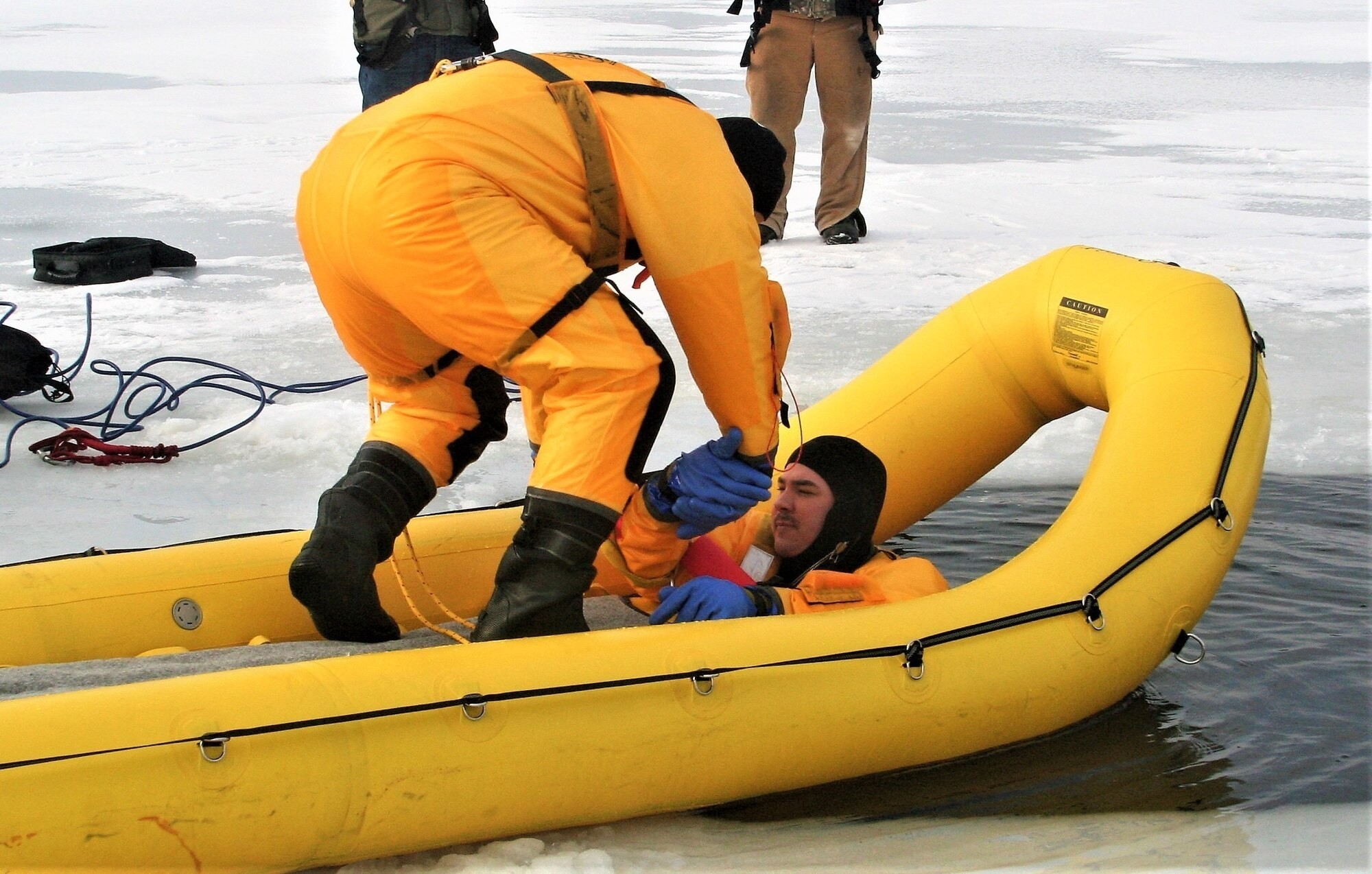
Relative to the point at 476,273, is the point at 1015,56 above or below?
below

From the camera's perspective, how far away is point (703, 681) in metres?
2.46

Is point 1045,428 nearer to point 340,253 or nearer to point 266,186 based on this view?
point 340,253

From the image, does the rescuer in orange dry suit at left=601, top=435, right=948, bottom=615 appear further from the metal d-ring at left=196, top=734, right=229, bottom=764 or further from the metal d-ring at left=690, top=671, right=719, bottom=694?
the metal d-ring at left=196, top=734, right=229, bottom=764

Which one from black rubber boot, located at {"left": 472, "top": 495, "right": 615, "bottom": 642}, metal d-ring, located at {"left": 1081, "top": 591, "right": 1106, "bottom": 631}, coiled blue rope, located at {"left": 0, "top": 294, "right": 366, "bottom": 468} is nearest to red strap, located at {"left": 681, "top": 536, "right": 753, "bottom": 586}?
black rubber boot, located at {"left": 472, "top": 495, "right": 615, "bottom": 642}

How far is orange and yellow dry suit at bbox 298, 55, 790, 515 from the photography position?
2324 mm

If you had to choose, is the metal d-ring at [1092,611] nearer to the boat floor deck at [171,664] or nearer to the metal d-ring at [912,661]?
the metal d-ring at [912,661]

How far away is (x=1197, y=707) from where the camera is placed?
10.1ft

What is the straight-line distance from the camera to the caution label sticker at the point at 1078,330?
11.4 ft

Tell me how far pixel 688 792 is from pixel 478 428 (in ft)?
2.96

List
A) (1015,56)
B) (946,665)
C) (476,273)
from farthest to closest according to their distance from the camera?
(1015,56) < (946,665) < (476,273)

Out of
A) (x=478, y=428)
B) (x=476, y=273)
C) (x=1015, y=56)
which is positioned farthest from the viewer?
(x=1015, y=56)

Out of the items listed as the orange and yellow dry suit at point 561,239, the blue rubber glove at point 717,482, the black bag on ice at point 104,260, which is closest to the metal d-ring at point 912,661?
the blue rubber glove at point 717,482

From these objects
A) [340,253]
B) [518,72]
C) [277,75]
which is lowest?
[277,75]

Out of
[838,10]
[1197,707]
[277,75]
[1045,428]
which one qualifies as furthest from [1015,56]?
[1197,707]
